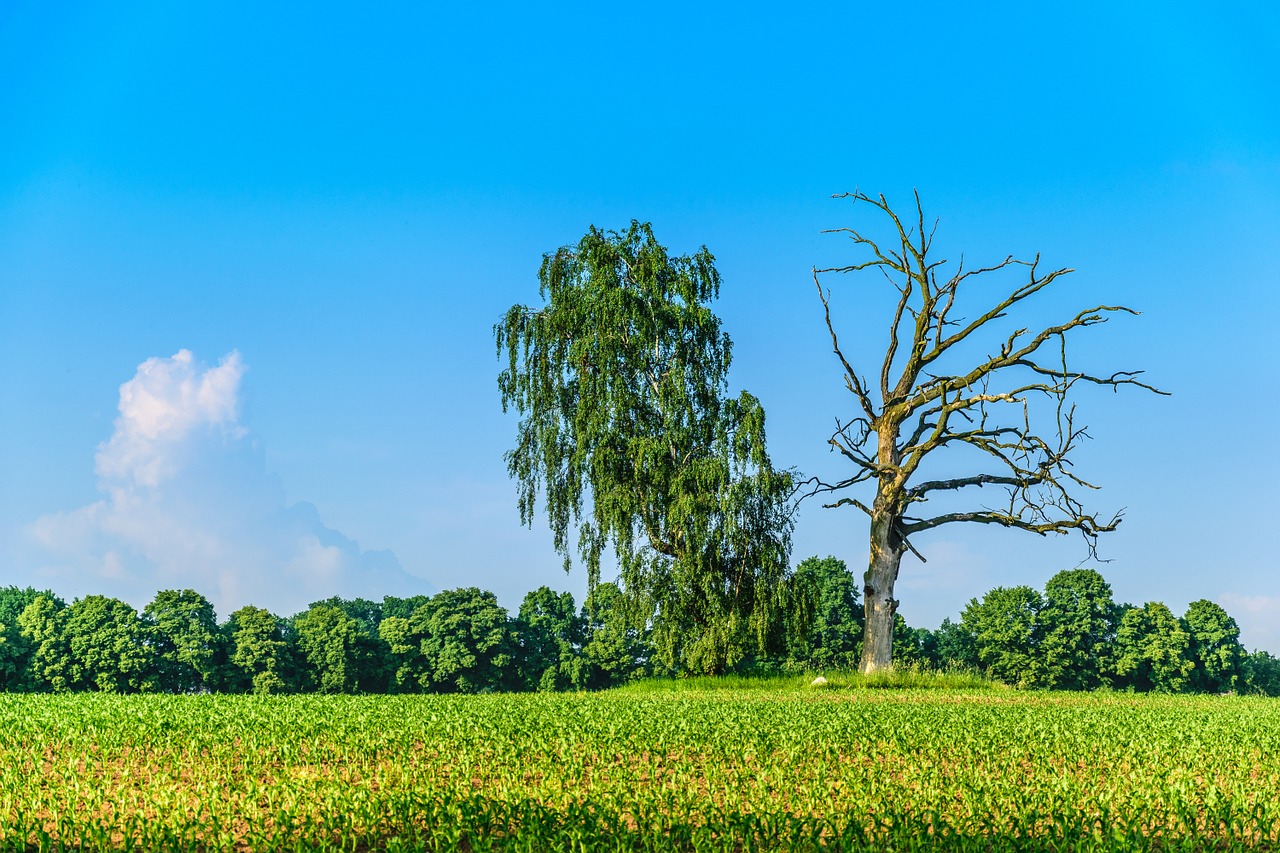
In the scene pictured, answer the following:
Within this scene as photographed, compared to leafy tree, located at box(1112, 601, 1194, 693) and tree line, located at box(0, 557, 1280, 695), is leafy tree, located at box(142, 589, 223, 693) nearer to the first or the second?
tree line, located at box(0, 557, 1280, 695)

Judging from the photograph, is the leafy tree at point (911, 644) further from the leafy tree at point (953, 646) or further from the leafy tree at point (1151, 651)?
the leafy tree at point (1151, 651)

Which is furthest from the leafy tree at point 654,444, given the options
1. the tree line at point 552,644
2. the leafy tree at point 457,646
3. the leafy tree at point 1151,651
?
the leafy tree at point 1151,651

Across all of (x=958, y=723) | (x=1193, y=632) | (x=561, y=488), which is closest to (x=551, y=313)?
(x=561, y=488)

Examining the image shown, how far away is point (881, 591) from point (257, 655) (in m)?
22.4

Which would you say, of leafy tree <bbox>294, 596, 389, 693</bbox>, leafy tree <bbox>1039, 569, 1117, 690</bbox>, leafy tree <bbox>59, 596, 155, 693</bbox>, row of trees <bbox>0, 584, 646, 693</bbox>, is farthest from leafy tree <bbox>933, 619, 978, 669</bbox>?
leafy tree <bbox>59, 596, 155, 693</bbox>

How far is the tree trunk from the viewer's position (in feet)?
90.0

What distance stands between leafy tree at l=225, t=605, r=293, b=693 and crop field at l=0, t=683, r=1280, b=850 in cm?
2028

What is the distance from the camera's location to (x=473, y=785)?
29.6 feet

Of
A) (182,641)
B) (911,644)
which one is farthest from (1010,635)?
(182,641)

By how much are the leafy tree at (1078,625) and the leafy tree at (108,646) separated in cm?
3616

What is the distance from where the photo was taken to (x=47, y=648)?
111ft

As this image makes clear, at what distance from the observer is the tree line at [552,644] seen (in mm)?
33656

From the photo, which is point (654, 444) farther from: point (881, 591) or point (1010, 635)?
point (1010, 635)

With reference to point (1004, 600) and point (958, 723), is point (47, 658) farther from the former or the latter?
point (1004, 600)
